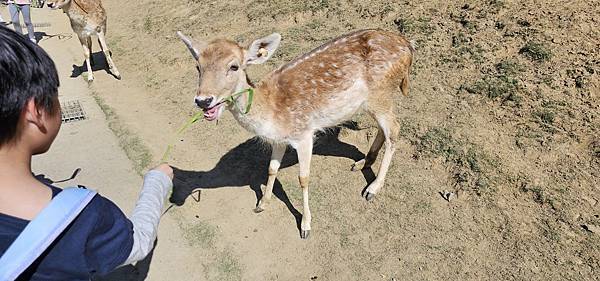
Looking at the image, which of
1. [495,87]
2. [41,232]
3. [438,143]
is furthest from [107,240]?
[495,87]

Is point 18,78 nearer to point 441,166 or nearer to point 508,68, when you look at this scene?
point 441,166

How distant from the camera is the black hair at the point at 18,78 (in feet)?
4.79

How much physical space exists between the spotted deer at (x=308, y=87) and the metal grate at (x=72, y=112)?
3.25 metres

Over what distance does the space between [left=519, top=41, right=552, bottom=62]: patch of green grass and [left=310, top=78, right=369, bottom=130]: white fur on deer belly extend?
2.41 meters

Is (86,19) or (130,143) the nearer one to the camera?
(130,143)

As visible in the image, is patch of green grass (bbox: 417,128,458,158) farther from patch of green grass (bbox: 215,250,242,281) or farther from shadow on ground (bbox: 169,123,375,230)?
patch of green grass (bbox: 215,250,242,281)

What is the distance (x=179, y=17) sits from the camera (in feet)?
31.9

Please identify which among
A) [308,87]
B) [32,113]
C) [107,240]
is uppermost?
[32,113]

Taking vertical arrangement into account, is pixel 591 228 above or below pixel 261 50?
below

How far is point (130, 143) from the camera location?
6.04 m

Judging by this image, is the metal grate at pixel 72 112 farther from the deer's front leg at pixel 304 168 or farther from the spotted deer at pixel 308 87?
the deer's front leg at pixel 304 168

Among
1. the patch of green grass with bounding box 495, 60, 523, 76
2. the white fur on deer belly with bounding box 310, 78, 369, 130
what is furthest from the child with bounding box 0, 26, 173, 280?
the patch of green grass with bounding box 495, 60, 523, 76

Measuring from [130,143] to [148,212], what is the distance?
4.13 m

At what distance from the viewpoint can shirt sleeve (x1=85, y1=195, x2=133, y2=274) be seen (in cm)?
169
